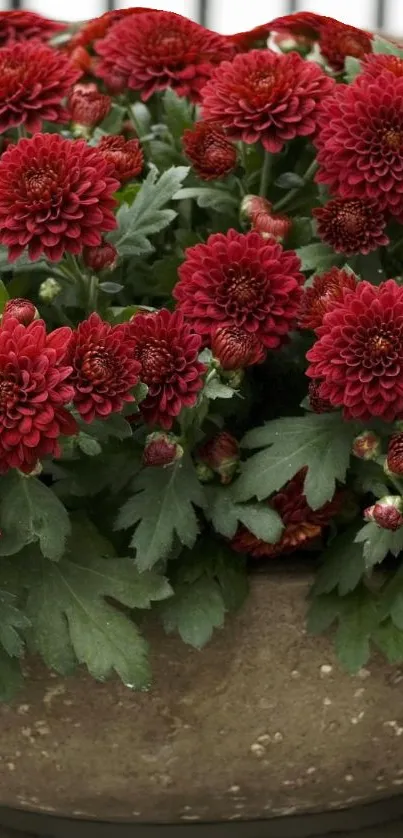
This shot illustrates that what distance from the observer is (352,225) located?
2.51 ft

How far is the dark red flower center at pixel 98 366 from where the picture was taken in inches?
24.8

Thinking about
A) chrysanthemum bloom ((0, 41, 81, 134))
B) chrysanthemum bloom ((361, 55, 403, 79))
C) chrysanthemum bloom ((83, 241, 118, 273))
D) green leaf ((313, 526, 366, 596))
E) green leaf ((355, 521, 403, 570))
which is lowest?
green leaf ((313, 526, 366, 596))

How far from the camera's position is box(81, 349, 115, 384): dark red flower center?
63 centimetres

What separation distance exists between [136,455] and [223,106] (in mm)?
246

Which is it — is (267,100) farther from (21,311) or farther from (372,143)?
(21,311)

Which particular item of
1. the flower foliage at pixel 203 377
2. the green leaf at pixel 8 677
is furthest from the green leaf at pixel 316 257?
the green leaf at pixel 8 677

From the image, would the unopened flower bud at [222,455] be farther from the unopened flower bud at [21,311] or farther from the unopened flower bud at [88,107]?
the unopened flower bud at [88,107]

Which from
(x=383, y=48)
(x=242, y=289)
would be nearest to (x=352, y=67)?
(x=383, y=48)

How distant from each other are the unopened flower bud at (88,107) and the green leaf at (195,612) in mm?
399

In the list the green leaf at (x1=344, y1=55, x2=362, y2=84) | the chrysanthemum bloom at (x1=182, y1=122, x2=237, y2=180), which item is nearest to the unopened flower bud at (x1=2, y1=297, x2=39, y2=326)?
the chrysanthemum bloom at (x1=182, y1=122, x2=237, y2=180)

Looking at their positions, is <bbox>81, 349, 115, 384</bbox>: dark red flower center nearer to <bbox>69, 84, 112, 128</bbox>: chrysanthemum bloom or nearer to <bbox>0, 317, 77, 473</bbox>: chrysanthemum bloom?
<bbox>0, 317, 77, 473</bbox>: chrysanthemum bloom

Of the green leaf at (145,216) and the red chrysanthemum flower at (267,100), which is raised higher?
the red chrysanthemum flower at (267,100)

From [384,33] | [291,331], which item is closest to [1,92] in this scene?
[291,331]

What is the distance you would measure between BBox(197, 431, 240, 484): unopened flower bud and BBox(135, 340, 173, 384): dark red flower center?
3.2 inches
